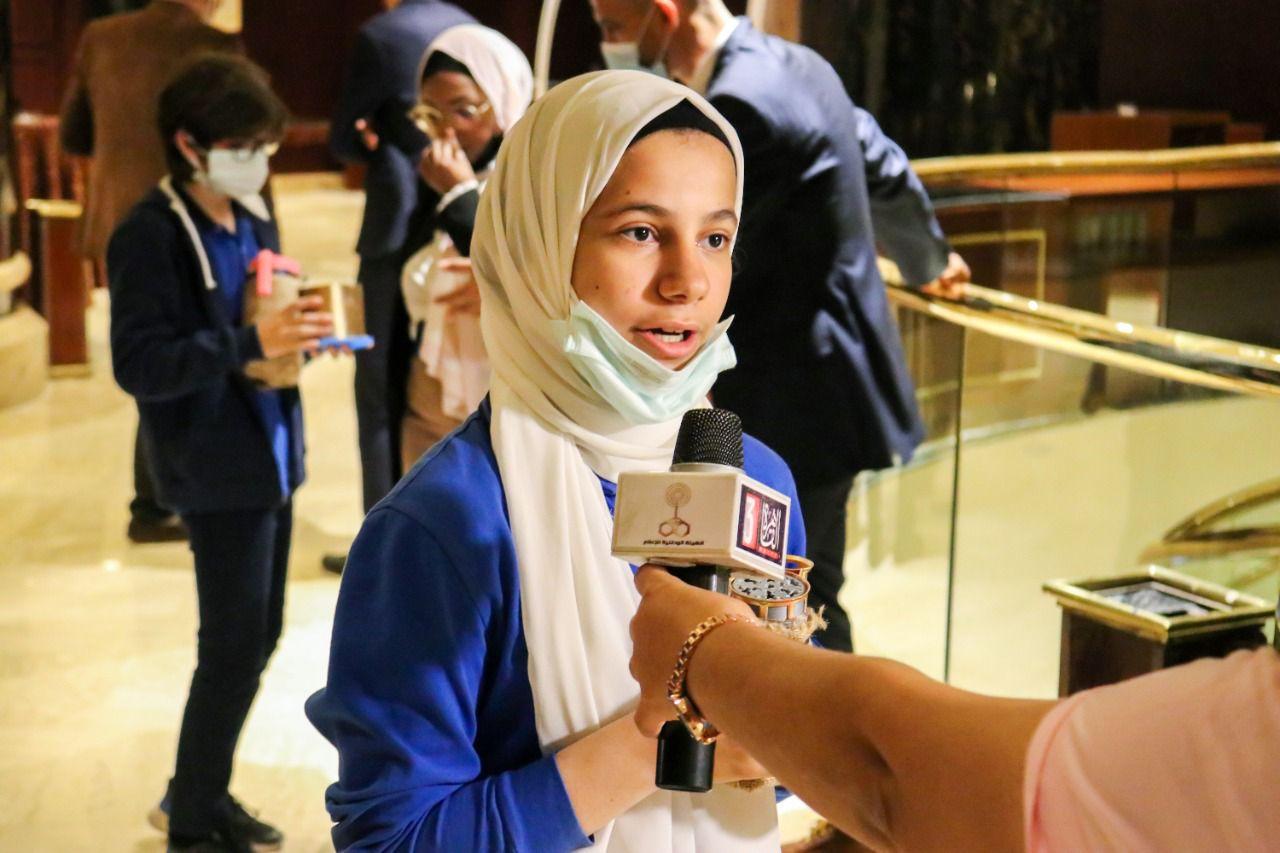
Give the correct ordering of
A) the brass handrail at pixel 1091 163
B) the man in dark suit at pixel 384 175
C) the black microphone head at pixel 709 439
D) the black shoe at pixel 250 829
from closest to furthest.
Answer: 1. the black microphone head at pixel 709 439
2. the black shoe at pixel 250 829
3. the man in dark suit at pixel 384 175
4. the brass handrail at pixel 1091 163

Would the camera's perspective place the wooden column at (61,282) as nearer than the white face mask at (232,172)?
No

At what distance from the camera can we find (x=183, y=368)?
10.1 ft

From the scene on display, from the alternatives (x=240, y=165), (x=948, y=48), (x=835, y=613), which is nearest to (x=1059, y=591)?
(x=835, y=613)

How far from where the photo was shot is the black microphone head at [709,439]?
52.7 inches

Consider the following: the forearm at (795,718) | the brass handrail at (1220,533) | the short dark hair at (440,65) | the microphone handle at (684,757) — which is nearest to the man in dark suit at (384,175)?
the short dark hair at (440,65)

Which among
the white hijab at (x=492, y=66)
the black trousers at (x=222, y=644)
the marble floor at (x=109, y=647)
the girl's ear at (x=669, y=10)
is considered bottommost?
the marble floor at (x=109, y=647)

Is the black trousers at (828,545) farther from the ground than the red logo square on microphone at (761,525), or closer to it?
closer to it

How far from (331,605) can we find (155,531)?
41.5 inches

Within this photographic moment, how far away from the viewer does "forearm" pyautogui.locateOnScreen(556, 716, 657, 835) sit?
142 cm

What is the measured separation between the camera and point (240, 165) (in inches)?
129

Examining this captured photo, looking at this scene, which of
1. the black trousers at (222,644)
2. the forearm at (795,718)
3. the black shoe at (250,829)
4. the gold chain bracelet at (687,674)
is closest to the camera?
the forearm at (795,718)

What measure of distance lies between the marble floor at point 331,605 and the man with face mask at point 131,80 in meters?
0.91

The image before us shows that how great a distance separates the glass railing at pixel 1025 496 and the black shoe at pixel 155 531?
8.04ft

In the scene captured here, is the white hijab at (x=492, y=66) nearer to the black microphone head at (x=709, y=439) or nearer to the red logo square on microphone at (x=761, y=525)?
the black microphone head at (x=709, y=439)
